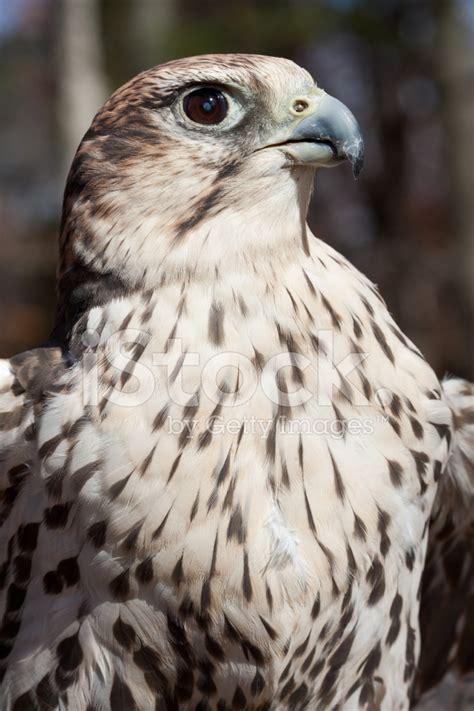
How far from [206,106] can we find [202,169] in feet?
0.54

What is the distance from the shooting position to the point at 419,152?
13.9m

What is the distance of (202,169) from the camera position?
2.54 meters

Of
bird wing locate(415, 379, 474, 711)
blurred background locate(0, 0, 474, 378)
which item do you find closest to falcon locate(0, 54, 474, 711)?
bird wing locate(415, 379, 474, 711)

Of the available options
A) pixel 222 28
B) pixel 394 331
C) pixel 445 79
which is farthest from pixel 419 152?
pixel 394 331

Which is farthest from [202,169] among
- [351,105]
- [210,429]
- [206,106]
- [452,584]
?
[351,105]

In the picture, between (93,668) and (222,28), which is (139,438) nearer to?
(93,668)

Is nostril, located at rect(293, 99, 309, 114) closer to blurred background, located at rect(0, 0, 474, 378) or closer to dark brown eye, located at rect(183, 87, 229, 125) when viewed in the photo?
dark brown eye, located at rect(183, 87, 229, 125)

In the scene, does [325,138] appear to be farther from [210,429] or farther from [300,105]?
[210,429]

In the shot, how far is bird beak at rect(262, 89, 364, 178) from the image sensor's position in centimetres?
246

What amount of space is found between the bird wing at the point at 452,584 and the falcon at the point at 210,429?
0.34 meters

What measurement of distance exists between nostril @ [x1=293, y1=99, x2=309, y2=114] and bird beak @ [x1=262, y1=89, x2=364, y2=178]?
11mm

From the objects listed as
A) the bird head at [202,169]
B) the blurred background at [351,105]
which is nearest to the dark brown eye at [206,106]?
the bird head at [202,169]

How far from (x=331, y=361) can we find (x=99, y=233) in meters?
0.67

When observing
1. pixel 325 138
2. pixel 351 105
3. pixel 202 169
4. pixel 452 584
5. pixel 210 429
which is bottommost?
pixel 452 584
